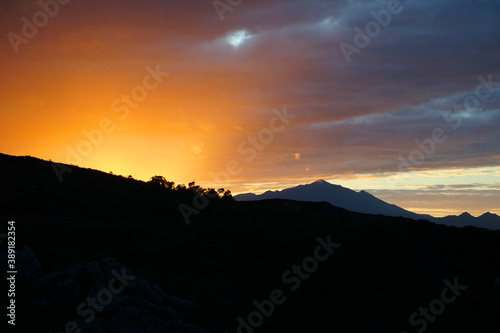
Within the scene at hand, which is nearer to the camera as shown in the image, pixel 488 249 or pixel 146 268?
pixel 146 268

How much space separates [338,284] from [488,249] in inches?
1003

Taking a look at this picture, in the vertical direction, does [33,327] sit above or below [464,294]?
above

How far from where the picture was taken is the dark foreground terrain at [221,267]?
911 inches

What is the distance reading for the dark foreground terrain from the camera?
23141 millimetres

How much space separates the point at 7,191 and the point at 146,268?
90.8 ft

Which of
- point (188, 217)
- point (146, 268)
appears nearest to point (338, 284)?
point (146, 268)

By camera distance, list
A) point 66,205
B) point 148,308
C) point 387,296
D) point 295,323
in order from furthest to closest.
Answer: point 66,205 < point 387,296 < point 295,323 < point 148,308

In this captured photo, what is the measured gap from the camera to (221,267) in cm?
3625

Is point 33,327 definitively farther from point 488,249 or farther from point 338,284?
point 488,249

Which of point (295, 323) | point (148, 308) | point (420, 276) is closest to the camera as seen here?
point (148, 308)

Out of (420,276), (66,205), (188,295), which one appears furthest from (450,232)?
(66,205)

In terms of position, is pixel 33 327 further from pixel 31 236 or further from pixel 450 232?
pixel 450 232

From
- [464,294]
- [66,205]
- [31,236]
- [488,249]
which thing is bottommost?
[464,294]

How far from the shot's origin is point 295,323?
2858 cm
